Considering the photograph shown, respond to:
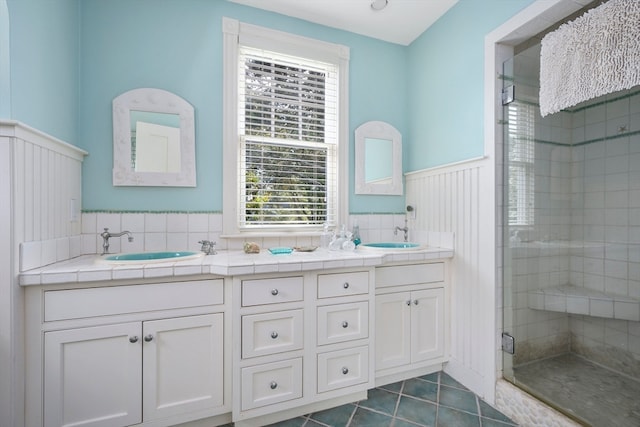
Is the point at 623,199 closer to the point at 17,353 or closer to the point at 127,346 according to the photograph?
the point at 127,346

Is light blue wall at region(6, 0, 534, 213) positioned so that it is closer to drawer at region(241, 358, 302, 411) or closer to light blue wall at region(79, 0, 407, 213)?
light blue wall at region(79, 0, 407, 213)

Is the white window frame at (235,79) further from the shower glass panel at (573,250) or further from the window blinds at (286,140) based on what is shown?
the shower glass panel at (573,250)

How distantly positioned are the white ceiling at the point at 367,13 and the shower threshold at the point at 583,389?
259 centimetres

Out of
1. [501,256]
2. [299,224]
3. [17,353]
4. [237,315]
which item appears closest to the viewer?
[17,353]

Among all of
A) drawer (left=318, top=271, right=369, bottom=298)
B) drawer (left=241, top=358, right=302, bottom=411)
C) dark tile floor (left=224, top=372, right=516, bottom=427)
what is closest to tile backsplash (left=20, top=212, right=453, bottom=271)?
drawer (left=318, top=271, right=369, bottom=298)

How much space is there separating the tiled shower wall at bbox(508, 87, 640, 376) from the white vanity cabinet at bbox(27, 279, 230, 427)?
6.14 ft

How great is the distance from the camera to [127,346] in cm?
140

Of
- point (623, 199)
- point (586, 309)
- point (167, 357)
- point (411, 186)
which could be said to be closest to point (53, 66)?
point (167, 357)

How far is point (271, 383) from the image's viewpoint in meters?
1.58

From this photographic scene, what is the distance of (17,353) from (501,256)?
8.49 feet

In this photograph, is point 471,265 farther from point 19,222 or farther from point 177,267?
point 19,222

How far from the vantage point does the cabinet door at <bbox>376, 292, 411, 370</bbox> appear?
6.31 ft

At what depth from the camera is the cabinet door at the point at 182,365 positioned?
1.43m

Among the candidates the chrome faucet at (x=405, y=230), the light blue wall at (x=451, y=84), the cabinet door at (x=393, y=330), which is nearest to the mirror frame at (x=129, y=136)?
the cabinet door at (x=393, y=330)
